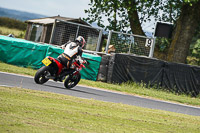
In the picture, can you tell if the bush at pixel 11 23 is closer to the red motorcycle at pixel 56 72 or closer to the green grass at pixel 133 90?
the green grass at pixel 133 90

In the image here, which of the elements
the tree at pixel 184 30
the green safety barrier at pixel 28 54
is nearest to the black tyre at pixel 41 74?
the green safety barrier at pixel 28 54

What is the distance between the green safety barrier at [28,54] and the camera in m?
18.3

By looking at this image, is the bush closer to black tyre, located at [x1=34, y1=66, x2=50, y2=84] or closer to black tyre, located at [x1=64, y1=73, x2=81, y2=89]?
black tyre, located at [x1=64, y1=73, x2=81, y2=89]

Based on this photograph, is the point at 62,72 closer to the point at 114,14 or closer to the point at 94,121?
the point at 94,121

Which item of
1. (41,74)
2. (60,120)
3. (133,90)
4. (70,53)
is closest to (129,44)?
(133,90)

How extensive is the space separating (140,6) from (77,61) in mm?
12243

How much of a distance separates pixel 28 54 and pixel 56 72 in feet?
21.6

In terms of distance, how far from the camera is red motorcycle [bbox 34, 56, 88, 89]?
38.1ft

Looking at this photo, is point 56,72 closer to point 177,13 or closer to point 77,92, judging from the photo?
point 77,92

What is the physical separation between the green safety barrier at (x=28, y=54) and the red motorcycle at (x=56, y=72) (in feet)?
18.1

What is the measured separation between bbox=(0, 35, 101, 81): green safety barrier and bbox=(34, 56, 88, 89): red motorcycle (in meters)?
5.52

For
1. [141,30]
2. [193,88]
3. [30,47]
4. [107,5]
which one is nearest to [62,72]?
[30,47]

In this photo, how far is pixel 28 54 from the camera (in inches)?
723

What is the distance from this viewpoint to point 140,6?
78.2 feet
